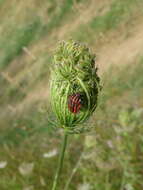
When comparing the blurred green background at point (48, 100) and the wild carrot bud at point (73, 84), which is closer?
the wild carrot bud at point (73, 84)

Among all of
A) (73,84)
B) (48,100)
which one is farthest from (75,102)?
(48,100)

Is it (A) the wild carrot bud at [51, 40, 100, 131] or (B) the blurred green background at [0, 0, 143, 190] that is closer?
(A) the wild carrot bud at [51, 40, 100, 131]

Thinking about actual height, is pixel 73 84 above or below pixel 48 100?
below

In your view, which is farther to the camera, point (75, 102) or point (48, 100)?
point (48, 100)

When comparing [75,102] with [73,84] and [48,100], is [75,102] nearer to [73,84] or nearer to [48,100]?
[73,84]
